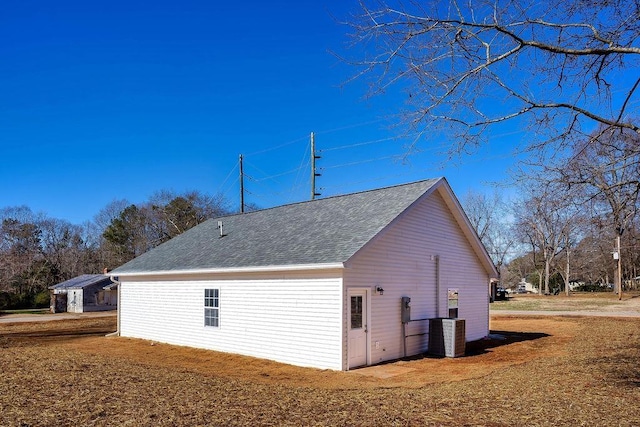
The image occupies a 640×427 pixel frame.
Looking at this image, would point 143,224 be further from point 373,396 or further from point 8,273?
point 373,396

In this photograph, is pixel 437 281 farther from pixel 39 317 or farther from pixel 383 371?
pixel 39 317

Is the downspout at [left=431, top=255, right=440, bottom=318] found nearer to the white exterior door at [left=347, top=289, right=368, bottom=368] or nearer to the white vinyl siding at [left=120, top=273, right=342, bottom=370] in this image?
the white exterior door at [left=347, top=289, right=368, bottom=368]

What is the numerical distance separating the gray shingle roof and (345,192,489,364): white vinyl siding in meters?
0.53

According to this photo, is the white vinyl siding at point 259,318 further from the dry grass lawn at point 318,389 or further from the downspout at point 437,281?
the downspout at point 437,281

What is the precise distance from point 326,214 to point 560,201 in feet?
31.3

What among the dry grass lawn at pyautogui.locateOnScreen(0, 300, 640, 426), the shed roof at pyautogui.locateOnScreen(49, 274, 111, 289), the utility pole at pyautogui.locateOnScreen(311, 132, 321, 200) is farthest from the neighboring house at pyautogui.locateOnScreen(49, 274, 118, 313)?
the dry grass lawn at pyautogui.locateOnScreen(0, 300, 640, 426)

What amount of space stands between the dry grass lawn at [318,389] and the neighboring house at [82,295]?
25.6 meters

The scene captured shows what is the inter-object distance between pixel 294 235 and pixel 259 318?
2.87 metres

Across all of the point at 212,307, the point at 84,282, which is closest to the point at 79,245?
the point at 84,282

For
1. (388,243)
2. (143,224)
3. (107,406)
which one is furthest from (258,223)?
(143,224)

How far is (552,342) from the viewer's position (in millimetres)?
16875

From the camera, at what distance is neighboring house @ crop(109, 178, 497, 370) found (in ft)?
41.7

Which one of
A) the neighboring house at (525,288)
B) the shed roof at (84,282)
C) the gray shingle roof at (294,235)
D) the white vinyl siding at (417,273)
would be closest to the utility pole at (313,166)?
the gray shingle roof at (294,235)

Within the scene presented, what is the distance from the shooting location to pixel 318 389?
9688 millimetres
